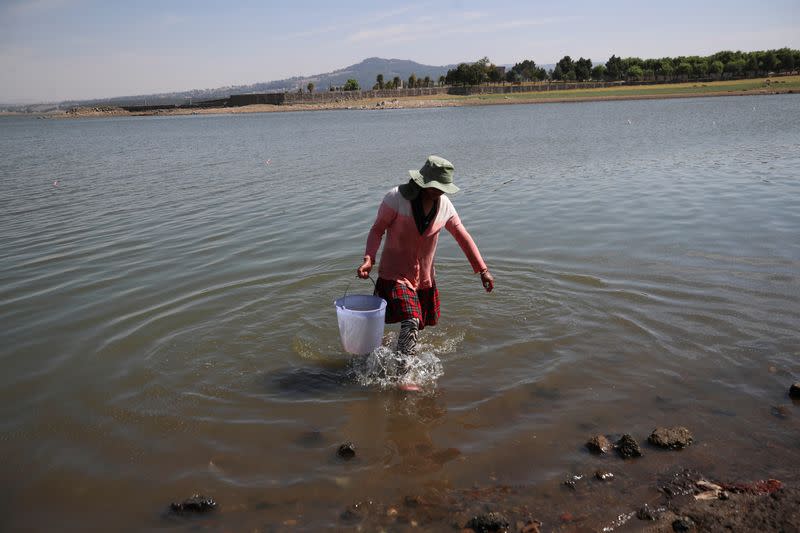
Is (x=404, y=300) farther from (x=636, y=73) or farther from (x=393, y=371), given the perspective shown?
(x=636, y=73)

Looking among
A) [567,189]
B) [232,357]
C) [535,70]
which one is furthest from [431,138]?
[535,70]

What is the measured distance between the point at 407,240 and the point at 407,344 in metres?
1.05

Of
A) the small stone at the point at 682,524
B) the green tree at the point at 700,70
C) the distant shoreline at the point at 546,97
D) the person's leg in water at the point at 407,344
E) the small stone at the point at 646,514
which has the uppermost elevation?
the green tree at the point at 700,70

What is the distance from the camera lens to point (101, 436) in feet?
17.2

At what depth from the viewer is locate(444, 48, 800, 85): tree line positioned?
4934 inches

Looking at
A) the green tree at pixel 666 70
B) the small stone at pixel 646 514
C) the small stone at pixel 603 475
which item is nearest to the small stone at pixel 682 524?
the small stone at pixel 646 514

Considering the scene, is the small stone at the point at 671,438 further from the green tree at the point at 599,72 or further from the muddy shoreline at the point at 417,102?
the green tree at the point at 599,72

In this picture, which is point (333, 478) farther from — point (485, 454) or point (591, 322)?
point (591, 322)

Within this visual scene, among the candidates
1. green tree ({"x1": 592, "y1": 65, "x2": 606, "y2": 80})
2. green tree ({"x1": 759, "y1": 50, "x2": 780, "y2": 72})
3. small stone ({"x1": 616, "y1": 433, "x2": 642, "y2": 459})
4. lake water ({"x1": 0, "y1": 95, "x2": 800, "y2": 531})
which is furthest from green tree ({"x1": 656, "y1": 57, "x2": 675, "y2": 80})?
small stone ({"x1": 616, "y1": 433, "x2": 642, "y2": 459})

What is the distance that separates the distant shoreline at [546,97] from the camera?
8725cm

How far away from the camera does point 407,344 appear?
229 inches

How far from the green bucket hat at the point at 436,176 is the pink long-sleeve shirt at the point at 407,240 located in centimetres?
27

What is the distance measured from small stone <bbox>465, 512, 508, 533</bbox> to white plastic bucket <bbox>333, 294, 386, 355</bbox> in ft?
6.91

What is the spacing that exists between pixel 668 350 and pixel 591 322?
1.07 m
